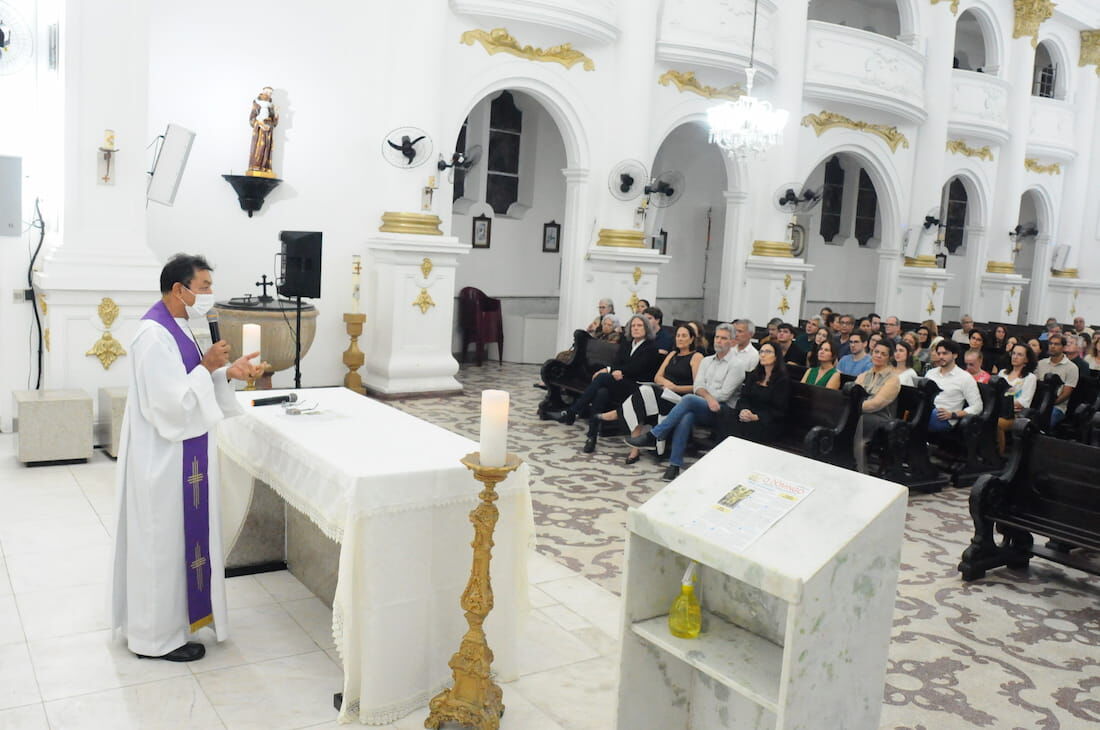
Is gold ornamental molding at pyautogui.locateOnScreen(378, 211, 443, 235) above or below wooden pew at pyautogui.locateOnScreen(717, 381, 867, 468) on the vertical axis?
above

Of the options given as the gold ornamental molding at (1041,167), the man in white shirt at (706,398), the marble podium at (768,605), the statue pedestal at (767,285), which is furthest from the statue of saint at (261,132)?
the gold ornamental molding at (1041,167)

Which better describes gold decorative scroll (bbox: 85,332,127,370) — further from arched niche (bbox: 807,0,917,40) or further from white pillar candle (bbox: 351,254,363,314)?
arched niche (bbox: 807,0,917,40)

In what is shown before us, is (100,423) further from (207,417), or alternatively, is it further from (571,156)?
(571,156)

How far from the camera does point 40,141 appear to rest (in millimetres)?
8055

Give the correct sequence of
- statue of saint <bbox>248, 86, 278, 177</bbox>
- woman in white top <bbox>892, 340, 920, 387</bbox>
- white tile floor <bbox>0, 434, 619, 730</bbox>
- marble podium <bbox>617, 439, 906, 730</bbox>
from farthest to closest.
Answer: statue of saint <bbox>248, 86, 278, 177</bbox> < woman in white top <bbox>892, 340, 920, 387</bbox> < white tile floor <bbox>0, 434, 619, 730</bbox> < marble podium <bbox>617, 439, 906, 730</bbox>

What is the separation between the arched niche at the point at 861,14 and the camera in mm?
18094

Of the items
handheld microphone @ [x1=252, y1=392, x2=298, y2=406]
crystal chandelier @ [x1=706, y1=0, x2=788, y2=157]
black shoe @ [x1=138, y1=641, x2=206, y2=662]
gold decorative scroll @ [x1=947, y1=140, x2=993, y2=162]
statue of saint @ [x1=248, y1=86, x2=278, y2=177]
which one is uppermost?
gold decorative scroll @ [x1=947, y1=140, x2=993, y2=162]

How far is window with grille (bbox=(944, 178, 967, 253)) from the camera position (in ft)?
70.8

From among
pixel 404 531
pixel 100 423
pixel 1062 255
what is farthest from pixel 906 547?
pixel 1062 255

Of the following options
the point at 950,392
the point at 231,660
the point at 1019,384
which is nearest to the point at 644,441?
the point at 950,392

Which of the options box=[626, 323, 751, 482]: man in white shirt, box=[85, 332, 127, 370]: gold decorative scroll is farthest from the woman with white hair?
box=[85, 332, 127, 370]: gold decorative scroll

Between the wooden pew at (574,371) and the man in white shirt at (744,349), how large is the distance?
1.72 m

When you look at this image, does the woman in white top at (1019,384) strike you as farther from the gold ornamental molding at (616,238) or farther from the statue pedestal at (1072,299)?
the statue pedestal at (1072,299)

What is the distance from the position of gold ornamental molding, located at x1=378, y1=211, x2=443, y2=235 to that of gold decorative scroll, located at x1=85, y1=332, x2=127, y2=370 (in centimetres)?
360
